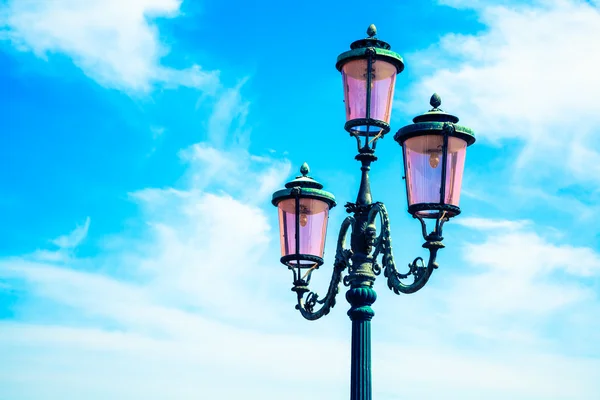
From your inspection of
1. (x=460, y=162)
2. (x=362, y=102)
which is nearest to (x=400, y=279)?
(x=460, y=162)

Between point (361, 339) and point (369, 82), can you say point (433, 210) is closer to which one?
point (361, 339)

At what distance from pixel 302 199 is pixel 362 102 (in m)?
1.47

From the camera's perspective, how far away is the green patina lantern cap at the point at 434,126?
26.9 ft

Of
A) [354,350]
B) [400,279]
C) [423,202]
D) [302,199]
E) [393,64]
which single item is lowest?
[354,350]

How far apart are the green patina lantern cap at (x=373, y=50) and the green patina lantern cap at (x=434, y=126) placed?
0.92m

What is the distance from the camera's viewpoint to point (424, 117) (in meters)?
8.39

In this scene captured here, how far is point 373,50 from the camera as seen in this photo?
361 inches

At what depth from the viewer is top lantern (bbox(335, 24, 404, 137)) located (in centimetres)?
920

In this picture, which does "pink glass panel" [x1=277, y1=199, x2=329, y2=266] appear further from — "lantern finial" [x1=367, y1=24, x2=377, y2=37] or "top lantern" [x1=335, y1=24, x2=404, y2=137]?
"lantern finial" [x1=367, y1=24, x2=377, y2=37]

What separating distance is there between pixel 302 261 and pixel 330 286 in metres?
0.80

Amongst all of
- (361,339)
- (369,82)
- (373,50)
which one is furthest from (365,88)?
(361,339)

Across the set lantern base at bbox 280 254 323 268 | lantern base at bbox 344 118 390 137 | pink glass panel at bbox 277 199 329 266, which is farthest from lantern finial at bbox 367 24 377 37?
lantern base at bbox 280 254 323 268

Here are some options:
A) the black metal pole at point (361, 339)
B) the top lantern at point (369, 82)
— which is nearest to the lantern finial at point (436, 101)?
the top lantern at point (369, 82)

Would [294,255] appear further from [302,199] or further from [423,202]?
[423,202]
